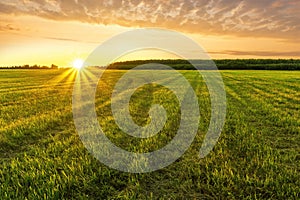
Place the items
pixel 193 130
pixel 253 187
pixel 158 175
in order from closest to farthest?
1. pixel 253 187
2. pixel 158 175
3. pixel 193 130

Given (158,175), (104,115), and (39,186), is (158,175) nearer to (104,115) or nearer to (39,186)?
(39,186)

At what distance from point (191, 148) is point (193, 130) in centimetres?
127

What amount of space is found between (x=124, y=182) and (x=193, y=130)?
3.00 metres

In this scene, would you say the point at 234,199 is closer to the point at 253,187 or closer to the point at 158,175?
the point at 253,187

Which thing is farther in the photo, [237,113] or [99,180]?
[237,113]

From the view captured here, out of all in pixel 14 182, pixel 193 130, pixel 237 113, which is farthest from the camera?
pixel 237 113

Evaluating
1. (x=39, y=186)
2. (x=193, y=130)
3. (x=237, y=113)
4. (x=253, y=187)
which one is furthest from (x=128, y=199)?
(x=237, y=113)

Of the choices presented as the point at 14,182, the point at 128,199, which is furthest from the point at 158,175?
the point at 14,182

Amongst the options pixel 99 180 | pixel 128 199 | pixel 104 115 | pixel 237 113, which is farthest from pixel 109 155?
pixel 237 113

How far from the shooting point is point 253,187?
3.35 metres

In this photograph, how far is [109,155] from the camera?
180 inches

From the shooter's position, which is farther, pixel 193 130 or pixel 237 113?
pixel 237 113

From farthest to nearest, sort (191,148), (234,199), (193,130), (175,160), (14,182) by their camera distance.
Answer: (193,130) < (191,148) < (175,160) < (14,182) < (234,199)

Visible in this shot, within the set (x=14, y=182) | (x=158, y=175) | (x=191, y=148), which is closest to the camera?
(x=14, y=182)
